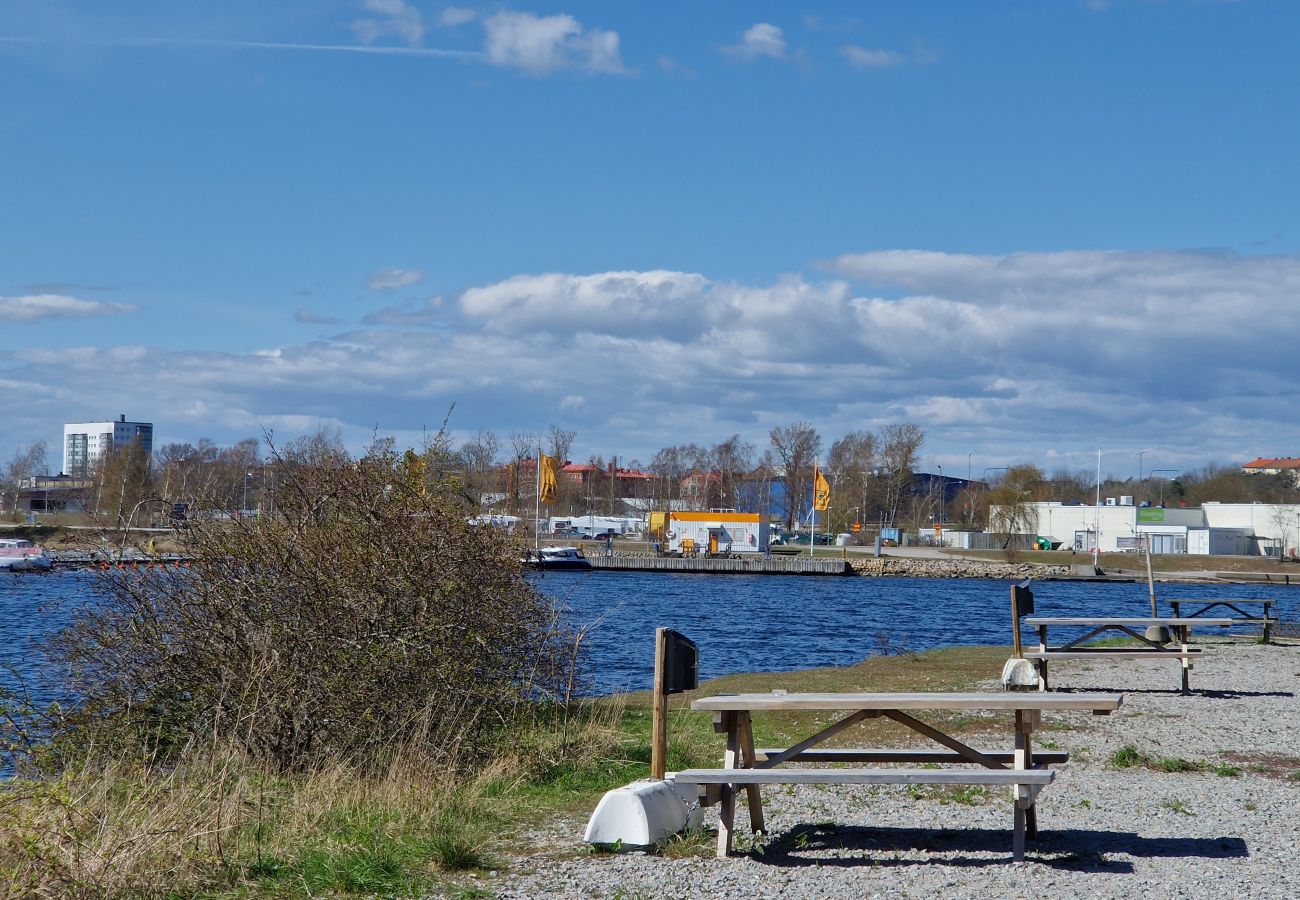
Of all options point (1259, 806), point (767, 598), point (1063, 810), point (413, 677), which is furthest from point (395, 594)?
point (767, 598)

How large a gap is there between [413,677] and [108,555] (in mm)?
3005

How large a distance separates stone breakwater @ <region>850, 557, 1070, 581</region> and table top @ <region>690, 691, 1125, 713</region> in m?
82.1

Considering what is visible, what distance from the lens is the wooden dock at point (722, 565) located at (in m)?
86.2

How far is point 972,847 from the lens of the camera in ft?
26.2

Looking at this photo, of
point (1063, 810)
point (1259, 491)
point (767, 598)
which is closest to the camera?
point (1063, 810)

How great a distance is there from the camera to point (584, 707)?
1319 cm

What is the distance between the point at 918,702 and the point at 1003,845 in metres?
1.13

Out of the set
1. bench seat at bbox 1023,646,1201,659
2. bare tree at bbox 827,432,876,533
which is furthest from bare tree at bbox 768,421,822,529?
bench seat at bbox 1023,646,1201,659

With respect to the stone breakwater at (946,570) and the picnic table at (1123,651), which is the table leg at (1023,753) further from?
the stone breakwater at (946,570)

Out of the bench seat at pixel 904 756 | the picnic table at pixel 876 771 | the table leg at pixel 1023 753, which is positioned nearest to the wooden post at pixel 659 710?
the picnic table at pixel 876 771

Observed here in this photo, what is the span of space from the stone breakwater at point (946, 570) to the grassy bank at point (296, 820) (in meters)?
79.1

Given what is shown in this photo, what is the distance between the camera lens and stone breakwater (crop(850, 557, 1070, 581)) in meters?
88.9

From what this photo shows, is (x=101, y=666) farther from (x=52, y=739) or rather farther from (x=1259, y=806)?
(x=1259, y=806)

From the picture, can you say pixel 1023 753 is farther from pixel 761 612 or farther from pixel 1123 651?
pixel 761 612
